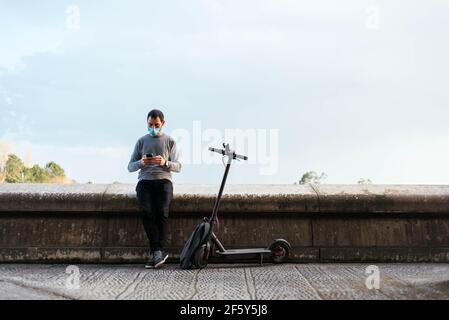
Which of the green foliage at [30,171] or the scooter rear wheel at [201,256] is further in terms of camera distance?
the green foliage at [30,171]

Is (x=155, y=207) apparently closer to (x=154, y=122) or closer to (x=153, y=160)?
(x=153, y=160)

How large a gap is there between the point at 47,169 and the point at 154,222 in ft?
114

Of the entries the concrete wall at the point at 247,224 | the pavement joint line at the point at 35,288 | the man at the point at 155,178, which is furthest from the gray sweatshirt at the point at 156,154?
the pavement joint line at the point at 35,288

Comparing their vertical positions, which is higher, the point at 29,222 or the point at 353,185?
the point at 353,185

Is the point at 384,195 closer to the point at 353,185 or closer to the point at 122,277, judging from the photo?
the point at 353,185

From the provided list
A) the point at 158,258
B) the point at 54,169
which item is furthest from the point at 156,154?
the point at 54,169

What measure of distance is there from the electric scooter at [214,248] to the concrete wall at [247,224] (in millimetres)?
276

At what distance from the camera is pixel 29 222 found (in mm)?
4684

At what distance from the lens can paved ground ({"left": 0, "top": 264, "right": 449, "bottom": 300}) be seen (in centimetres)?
302

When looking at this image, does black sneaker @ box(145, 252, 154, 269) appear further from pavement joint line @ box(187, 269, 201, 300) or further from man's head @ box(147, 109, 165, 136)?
man's head @ box(147, 109, 165, 136)

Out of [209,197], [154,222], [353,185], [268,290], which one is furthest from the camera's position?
[353,185]

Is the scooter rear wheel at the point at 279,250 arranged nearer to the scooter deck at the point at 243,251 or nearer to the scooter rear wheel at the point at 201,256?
the scooter deck at the point at 243,251

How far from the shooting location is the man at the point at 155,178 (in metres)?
4.22

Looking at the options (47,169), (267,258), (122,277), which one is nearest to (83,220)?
(122,277)
